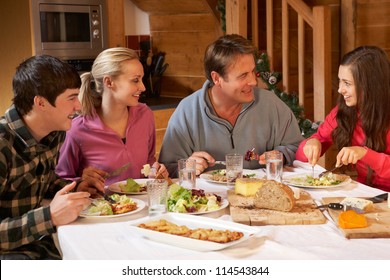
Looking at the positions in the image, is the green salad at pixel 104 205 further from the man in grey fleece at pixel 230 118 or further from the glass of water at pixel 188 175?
the man in grey fleece at pixel 230 118

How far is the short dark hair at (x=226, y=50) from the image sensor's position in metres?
2.64

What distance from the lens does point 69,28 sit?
3.95 meters

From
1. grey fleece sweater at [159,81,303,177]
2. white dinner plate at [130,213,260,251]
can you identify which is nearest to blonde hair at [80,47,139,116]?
grey fleece sweater at [159,81,303,177]

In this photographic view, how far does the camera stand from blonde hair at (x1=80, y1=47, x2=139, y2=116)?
249 centimetres

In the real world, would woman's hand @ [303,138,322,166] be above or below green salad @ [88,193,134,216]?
above

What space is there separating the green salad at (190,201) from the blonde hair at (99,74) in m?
0.70

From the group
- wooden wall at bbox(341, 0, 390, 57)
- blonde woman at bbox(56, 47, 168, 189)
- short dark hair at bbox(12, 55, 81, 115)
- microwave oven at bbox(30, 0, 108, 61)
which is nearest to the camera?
short dark hair at bbox(12, 55, 81, 115)

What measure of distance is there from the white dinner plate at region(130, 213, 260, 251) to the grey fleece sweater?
830 mm

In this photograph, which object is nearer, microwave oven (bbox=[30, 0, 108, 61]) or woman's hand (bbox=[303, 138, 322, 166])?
woman's hand (bbox=[303, 138, 322, 166])

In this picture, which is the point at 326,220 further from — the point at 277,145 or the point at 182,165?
the point at 277,145

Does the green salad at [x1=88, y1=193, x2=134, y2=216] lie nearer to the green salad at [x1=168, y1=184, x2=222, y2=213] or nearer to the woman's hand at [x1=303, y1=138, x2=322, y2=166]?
the green salad at [x1=168, y1=184, x2=222, y2=213]

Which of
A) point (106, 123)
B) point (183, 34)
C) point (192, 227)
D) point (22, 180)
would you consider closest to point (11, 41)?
point (183, 34)

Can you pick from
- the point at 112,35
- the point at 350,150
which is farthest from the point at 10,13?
the point at 350,150
